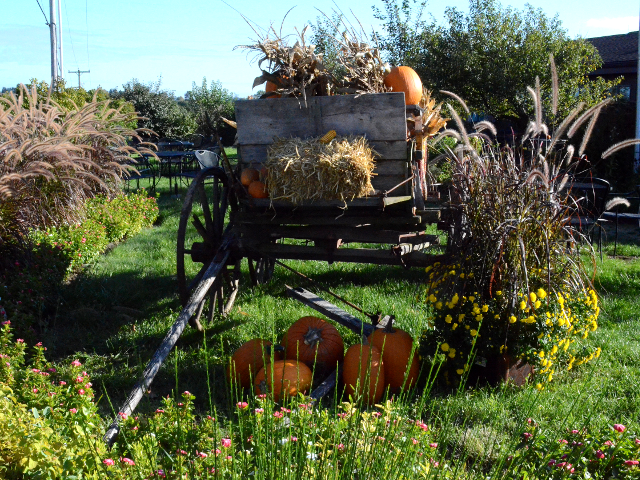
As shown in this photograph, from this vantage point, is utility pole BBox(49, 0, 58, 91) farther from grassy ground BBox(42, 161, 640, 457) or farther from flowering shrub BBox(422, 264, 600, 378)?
flowering shrub BBox(422, 264, 600, 378)

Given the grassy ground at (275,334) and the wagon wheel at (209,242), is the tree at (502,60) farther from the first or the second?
the wagon wheel at (209,242)

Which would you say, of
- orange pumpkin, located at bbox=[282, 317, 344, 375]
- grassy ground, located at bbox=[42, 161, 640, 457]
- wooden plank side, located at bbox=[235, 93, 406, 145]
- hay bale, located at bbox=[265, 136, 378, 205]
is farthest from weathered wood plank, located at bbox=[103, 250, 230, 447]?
wooden plank side, located at bbox=[235, 93, 406, 145]

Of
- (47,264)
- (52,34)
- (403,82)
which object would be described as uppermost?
(52,34)

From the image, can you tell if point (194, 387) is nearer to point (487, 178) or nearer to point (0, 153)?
point (487, 178)

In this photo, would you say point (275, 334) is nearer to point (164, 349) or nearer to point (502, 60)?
point (164, 349)

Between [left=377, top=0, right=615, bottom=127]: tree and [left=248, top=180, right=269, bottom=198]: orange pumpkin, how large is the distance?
1131cm

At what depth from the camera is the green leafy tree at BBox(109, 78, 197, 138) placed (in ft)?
79.2

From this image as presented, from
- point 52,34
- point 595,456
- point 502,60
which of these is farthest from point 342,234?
point 52,34

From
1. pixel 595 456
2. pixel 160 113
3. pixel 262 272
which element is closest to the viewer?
pixel 595 456

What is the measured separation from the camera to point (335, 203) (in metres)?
3.99

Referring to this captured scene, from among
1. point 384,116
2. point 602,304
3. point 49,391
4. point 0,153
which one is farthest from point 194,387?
point 602,304

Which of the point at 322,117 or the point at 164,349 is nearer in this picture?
the point at 164,349

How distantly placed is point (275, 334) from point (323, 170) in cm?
112

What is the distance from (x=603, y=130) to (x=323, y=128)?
1170cm
